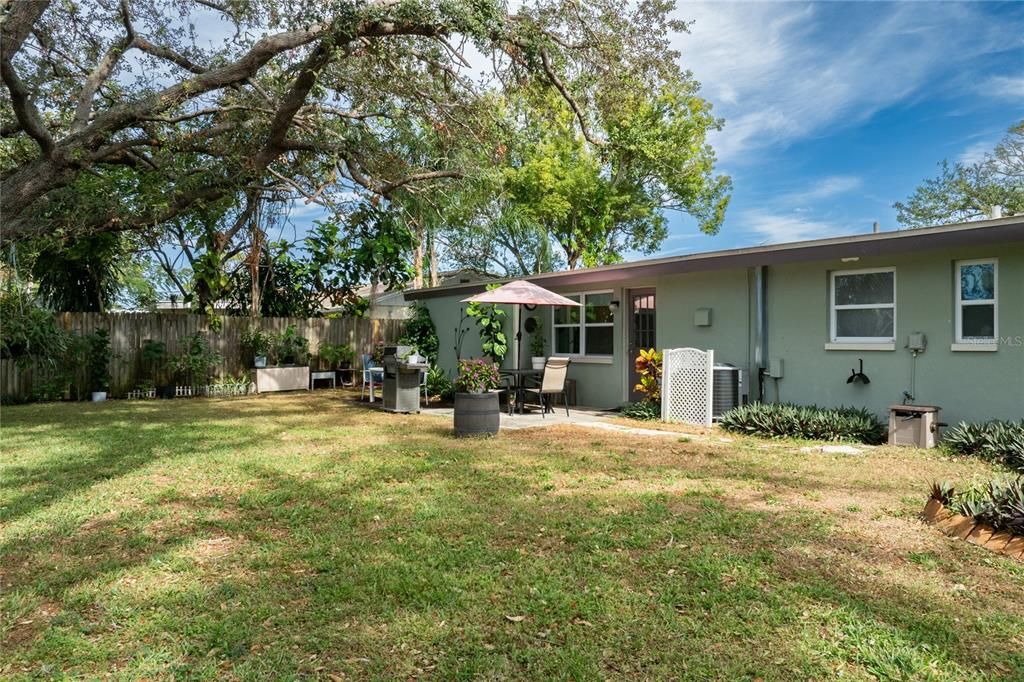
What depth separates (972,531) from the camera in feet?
12.6

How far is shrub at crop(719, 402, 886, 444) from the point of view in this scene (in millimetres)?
7566

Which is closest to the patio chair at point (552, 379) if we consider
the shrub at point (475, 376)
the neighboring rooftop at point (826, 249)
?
the neighboring rooftop at point (826, 249)

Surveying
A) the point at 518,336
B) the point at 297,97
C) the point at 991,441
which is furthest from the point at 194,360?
the point at 991,441

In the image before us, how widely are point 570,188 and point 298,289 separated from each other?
1309cm

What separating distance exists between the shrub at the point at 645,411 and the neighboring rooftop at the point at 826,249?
7.15ft

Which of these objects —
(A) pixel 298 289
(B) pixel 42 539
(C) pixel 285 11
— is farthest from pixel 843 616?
(A) pixel 298 289

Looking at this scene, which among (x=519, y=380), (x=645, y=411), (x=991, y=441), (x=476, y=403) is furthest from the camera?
(x=519, y=380)

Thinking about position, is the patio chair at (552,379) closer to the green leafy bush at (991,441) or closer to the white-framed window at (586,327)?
the white-framed window at (586,327)

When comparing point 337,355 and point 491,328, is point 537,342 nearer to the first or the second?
point 491,328

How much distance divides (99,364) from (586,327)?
974cm

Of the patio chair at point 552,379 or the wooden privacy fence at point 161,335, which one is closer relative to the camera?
the patio chair at point 552,379

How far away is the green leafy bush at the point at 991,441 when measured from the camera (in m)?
5.95

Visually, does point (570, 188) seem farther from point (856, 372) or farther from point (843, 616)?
point (843, 616)

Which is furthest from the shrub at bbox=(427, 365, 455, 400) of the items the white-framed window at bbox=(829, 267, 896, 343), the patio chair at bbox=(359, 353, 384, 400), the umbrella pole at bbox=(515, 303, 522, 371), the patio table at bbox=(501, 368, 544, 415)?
the white-framed window at bbox=(829, 267, 896, 343)
